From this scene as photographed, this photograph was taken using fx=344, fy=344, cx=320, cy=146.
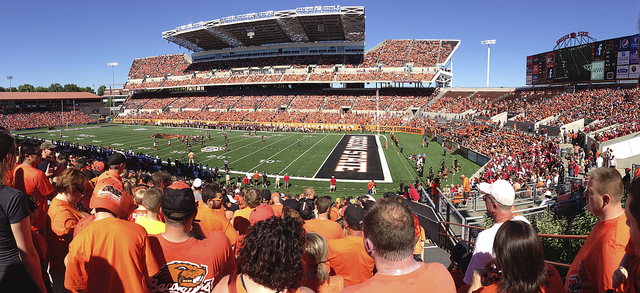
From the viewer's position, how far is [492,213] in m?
3.31

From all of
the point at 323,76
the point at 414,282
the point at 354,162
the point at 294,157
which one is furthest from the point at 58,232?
the point at 323,76

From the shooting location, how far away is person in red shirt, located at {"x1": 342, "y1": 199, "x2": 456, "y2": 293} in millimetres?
1945

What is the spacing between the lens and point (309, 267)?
2.93m

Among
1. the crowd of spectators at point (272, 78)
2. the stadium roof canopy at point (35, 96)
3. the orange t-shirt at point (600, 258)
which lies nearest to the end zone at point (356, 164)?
the orange t-shirt at point (600, 258)

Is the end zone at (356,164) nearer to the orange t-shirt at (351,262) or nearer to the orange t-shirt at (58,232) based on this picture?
the orange t-shirt at (351,262)

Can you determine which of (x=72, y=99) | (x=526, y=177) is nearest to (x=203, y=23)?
(x=72, y=99)

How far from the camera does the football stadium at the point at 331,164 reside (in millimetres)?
2592

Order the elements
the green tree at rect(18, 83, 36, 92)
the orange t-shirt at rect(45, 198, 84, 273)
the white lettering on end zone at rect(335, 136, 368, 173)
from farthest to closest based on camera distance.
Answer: the green tree at rect(18, 83, 36, 92)
the white lettering on end zone at rect(335, 136, 368, 173)
the orange t-shirt at rect(45, 198, 84, 273)

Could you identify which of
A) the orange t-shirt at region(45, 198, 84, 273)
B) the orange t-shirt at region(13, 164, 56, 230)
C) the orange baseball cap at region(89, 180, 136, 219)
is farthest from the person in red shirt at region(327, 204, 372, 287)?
the orange t-shirt at region(13, 164, 56, 230)

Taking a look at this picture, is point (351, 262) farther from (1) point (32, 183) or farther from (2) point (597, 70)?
(2) point (597, 70)

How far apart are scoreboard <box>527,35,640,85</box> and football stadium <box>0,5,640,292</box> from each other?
19 centimetres

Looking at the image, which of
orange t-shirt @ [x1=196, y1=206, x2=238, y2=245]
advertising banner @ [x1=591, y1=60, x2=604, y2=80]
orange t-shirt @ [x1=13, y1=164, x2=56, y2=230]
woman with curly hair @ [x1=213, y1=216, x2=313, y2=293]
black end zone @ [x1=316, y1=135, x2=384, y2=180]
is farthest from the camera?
advertising banner @ [x1=591, y1=60, x2=604, y2=80]

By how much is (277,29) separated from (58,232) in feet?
221

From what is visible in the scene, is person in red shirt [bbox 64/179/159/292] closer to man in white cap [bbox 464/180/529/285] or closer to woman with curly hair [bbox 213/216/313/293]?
woman with curly hair [bbox 213/216/313/293]
